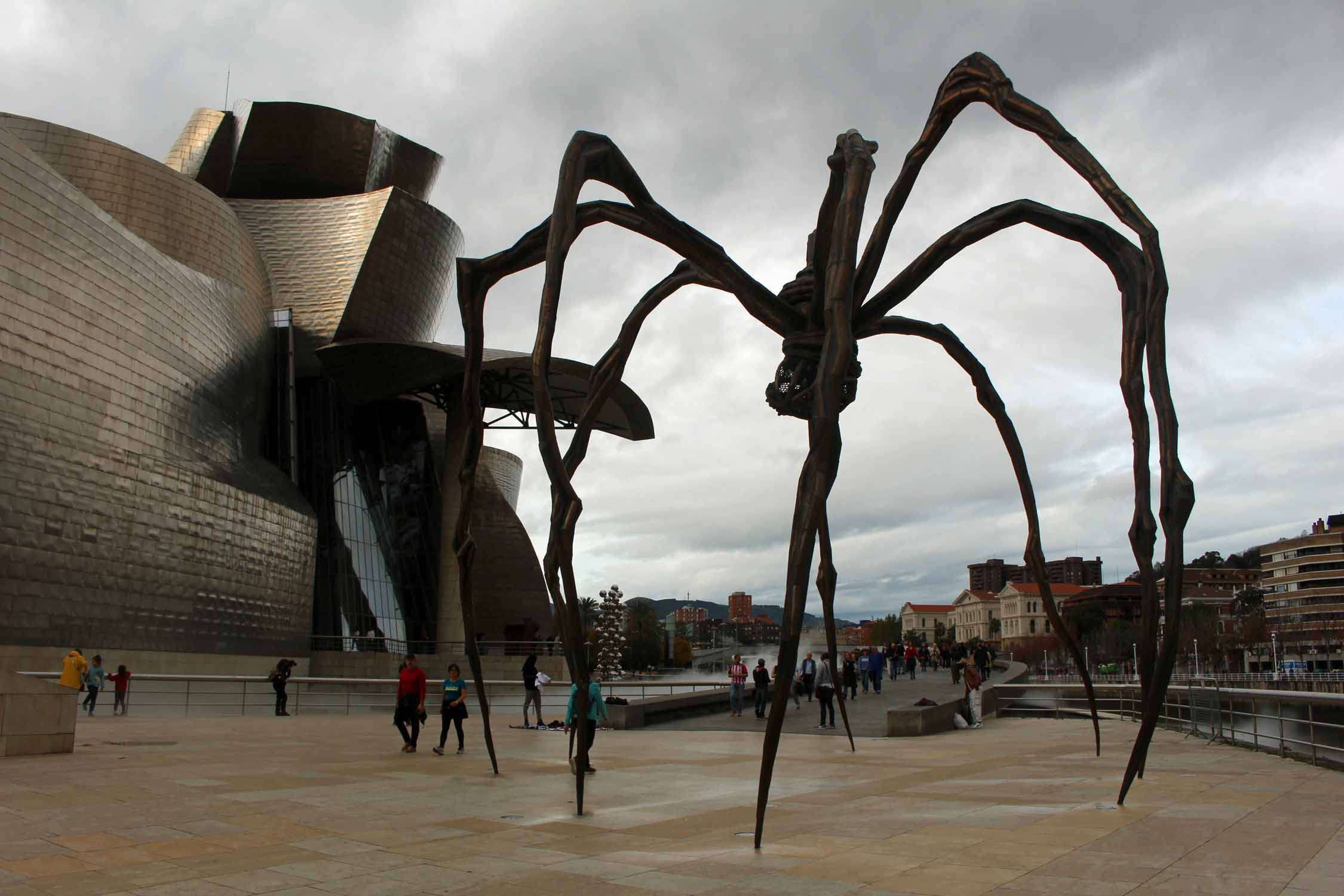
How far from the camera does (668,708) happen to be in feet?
65.1

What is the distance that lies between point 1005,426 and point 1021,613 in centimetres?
11918

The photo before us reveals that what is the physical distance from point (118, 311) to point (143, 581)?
7568mm

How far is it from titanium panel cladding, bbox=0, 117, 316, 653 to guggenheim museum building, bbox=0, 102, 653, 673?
0.07 m

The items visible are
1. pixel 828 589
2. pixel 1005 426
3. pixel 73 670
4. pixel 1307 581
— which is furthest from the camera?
pixel 1307 581

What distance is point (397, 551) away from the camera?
41312 mm

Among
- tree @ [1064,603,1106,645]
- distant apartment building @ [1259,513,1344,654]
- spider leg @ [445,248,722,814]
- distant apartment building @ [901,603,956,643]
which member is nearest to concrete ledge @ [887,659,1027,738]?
spider leg @ [445,248,722,814]

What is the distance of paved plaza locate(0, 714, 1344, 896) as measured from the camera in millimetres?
4828

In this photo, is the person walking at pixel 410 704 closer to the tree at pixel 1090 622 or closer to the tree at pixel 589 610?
the tree at pixel 589 610

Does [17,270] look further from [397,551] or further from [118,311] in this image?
[397,551]

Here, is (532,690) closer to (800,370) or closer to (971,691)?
(971,691)

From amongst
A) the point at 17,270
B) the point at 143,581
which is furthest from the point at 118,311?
the point at 143,581

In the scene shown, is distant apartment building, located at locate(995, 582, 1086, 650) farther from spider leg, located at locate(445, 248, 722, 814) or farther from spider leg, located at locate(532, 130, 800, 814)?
spider leg, located at locate(532, 130, 800, 814)

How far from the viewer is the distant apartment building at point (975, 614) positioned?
130250 millimetres

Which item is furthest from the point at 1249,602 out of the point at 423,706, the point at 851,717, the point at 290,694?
the point at 423,706
